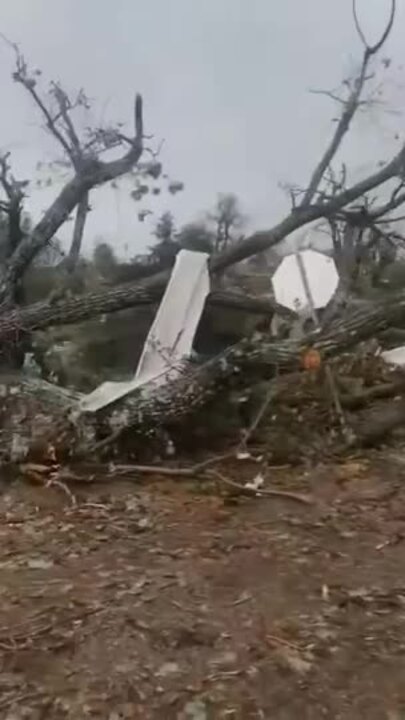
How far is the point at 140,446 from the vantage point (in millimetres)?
2809

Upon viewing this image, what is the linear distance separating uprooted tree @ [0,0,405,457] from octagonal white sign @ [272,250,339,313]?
56 mm

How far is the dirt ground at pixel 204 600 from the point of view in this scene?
155cm

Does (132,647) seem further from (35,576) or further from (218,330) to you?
(218,330)

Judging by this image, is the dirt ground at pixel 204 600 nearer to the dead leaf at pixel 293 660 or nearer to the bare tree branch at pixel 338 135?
the dead leaf at pixel 293 660

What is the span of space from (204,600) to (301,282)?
1830 mm

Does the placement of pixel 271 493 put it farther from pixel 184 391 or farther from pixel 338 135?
pixel 338 135

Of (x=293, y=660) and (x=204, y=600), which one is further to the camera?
(x=204, y=600)

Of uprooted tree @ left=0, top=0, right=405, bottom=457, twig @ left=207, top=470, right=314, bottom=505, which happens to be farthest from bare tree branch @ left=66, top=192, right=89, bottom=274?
twig @ left=207, top=470, right=314, bottom=505

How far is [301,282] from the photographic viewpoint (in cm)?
A: 351

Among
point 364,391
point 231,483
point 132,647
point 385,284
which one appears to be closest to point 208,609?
point 132,647

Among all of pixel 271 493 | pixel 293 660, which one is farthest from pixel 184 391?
pixel 293 660

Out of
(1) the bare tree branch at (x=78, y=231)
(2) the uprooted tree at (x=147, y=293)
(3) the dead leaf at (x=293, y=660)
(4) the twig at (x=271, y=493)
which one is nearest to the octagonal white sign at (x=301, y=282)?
(2) the uprooted tree at (x=147, y=293)

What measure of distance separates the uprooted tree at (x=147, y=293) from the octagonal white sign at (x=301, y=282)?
56 mm

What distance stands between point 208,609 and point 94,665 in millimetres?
294
